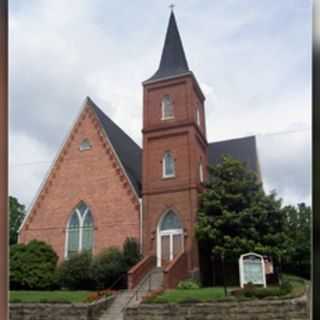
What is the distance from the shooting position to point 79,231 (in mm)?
11375

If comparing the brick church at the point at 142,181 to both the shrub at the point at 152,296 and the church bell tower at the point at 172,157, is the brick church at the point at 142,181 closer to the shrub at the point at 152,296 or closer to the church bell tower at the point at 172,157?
the church bell tower at the point at 172,157

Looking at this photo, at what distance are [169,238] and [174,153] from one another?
2098mm

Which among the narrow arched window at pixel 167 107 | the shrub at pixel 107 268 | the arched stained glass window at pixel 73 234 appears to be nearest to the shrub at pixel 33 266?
the arched stained glass window at pixel 73 234

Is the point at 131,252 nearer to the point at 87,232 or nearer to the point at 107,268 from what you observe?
the point at 107,268

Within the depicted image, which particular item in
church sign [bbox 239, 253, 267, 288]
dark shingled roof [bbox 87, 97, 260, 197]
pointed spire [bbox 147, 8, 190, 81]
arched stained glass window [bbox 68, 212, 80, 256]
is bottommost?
church sign [bbox 239, 253, 267, 288]

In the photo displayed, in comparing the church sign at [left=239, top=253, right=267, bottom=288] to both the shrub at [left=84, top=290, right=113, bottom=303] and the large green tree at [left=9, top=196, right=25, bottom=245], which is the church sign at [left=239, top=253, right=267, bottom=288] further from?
the large green tree at [left=9, top=196, right=25, bottom=245]

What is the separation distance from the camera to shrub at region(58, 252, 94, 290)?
374 inches

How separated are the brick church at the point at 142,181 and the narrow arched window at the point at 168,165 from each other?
0.08 feet

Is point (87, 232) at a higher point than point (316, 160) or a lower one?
lower

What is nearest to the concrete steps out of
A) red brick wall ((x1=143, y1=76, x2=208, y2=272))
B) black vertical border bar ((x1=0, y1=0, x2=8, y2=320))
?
red brick wall ((x1=143, y1=76, x2=208, y2=272))

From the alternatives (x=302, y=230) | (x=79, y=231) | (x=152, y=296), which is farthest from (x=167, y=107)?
(x=302, y=230)

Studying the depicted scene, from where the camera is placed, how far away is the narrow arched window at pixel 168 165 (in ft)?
36.1

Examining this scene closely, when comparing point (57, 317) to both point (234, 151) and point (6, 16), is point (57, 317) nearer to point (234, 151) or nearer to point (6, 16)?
point (6, 16)

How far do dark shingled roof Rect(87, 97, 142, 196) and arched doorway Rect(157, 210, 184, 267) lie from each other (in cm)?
101
